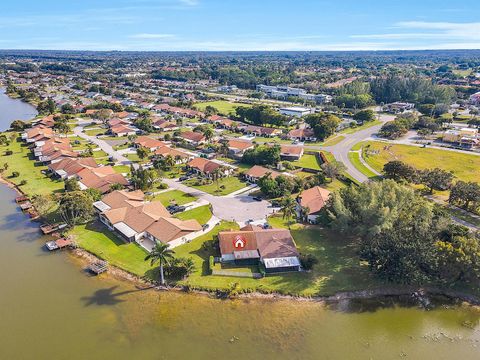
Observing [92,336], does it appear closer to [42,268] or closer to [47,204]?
[42,268]

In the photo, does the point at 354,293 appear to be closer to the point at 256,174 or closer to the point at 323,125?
the point at 256,174

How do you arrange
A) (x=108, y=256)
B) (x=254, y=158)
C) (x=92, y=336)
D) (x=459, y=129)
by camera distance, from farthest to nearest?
(x=459, y=129), (x=254, y=158), (x=108, y=256), (x=92, y=336)

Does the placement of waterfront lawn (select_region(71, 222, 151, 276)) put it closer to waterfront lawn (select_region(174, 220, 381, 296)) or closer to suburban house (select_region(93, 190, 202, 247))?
suburban house (select_region(93, 190, 202, 247))

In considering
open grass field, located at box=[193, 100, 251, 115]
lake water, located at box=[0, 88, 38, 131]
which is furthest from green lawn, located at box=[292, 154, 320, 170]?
lake water, located at box=[0, 88, 38, 131]

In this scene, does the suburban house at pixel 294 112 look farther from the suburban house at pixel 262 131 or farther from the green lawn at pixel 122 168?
the green lawn at pixel 122 168

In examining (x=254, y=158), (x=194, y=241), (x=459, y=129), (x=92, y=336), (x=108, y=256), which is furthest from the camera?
(x=459, y=129)

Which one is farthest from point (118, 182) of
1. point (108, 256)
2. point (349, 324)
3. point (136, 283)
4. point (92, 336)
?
point (349, 324)

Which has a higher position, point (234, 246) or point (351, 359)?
point (234, 246)
